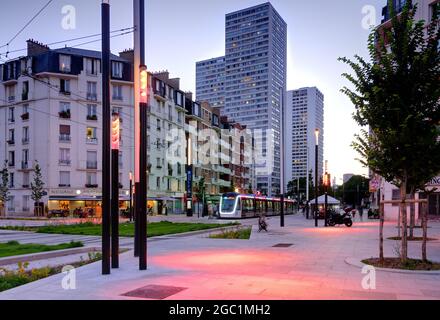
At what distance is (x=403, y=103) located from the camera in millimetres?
10961

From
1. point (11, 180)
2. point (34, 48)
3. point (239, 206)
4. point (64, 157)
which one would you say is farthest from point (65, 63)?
point (239, 206)

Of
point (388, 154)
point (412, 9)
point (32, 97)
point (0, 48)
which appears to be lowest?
point (388, 154)

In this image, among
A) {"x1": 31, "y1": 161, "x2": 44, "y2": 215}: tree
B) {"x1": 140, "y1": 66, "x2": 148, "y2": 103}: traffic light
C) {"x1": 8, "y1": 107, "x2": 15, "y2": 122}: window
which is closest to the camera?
{"x1": 140, "y1": 66, "x2": 148, "y2": 103}: traffic light

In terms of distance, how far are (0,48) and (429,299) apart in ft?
60.5

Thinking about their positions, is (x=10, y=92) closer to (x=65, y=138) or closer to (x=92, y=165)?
(x=65, y=138)

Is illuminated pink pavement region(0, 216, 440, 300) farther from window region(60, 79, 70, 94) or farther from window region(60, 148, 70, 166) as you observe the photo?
window region(60, 79, 70, 94)

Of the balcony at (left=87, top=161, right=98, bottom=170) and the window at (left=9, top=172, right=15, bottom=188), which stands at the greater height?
the balcony at (left=87, top=161, right=98, bottom=170)

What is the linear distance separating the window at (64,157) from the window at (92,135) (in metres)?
3.08

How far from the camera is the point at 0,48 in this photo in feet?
62.4

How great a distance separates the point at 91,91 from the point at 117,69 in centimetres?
462

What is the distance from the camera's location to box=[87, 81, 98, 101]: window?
5853cm

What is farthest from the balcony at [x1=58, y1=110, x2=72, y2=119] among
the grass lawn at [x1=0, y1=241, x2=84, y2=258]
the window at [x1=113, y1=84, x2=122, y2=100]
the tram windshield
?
the grass lawn at [x1=0, y1=241, x2=84, y2=258]
